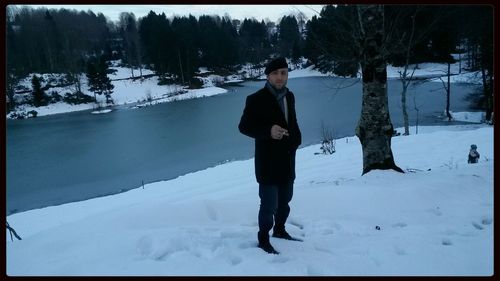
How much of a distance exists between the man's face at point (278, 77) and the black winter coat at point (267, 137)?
0.09 m

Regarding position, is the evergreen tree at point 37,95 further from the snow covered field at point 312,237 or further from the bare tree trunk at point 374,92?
the bare tree trunk at point 374,92

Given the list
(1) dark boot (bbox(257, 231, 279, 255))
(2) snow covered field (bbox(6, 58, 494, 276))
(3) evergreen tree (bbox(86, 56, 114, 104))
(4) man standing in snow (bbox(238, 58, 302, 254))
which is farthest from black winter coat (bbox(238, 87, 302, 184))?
(3) evergreen tree (bbox(86, 56, 114, 104))

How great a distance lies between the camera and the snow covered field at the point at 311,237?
2.84 m

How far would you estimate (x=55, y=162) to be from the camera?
1580cm

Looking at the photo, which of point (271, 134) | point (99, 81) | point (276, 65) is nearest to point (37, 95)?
point (99, 81)

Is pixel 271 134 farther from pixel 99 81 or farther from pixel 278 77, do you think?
pixel 99 81

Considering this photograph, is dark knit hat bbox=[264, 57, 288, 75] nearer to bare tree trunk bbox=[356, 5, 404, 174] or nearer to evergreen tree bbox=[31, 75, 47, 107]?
bare tree trunk bbox=[356, 5, 404, 174]

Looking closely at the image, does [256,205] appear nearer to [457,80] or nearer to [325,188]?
[325,188]

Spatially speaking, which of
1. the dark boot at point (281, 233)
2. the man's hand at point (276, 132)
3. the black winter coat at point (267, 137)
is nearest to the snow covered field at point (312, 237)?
the dark boot at point (281, 233)

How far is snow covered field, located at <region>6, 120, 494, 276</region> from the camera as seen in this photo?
284 centimetres

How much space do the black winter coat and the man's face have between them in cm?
9

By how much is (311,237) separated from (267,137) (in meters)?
1.22

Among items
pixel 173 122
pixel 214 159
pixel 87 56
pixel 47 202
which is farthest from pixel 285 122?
pixel 87 56

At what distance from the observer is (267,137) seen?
2893 millimetres
